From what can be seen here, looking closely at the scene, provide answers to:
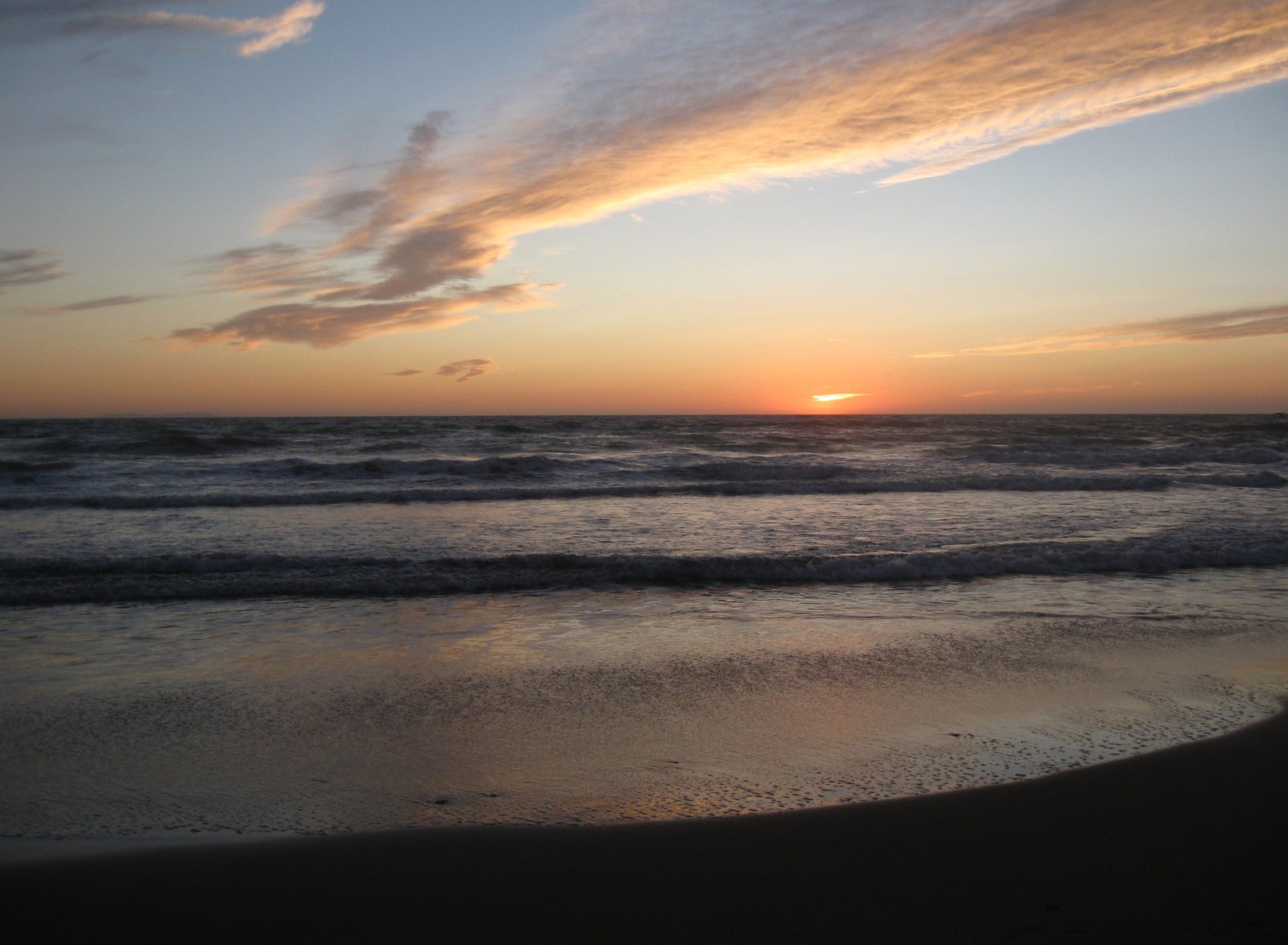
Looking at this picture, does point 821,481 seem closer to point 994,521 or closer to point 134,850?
point 994,521

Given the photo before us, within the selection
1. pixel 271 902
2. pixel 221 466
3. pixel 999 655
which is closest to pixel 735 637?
pixel 999 655

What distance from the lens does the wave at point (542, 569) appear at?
9.18 meters

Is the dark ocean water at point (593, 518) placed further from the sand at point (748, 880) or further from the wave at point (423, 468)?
the sand at point (748, 880)

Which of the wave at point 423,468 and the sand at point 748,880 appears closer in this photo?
the sand at point 748,880

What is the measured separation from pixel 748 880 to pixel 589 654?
3.51 metres

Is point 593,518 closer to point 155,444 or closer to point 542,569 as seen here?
point 542,569

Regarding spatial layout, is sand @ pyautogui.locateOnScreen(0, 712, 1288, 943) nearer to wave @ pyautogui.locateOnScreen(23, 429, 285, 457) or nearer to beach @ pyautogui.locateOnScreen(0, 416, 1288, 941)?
beach @ pyautogui.locateOnScreen(0, 416, 1288, 941)

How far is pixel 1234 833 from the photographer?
3641mm

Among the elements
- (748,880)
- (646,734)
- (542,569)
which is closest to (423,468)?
(542,569)

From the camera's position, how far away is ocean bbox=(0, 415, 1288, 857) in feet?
13.8

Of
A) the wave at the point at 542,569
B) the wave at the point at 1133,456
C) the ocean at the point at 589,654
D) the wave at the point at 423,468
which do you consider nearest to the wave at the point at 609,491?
the ocean at the point at 589,654

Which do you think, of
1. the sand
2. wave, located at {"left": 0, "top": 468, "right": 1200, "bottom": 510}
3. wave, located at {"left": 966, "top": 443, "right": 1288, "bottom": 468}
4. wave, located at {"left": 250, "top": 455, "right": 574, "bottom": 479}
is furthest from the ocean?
wave, located at {"left": 966, "top": 443, "right": 1288, "bottom": 468}

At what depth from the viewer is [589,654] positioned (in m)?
6.66

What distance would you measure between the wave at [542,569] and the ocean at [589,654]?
0.18 ft
